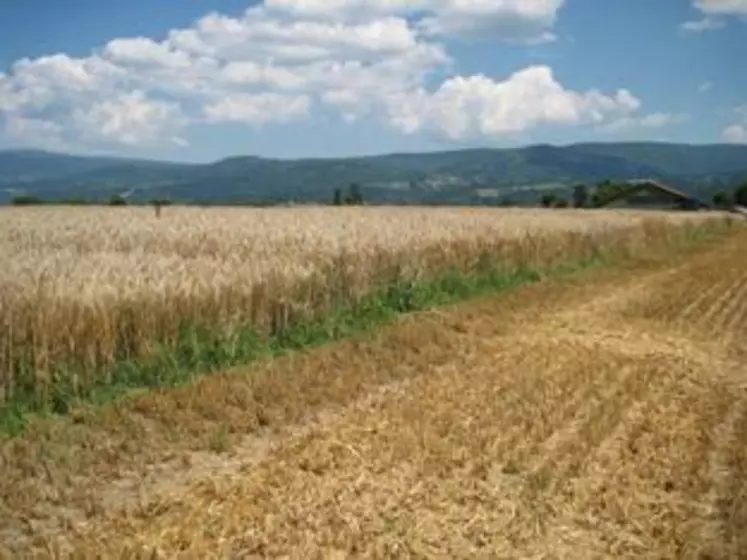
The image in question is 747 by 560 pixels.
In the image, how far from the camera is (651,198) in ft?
333

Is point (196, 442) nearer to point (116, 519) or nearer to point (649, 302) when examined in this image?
point (116, 519)

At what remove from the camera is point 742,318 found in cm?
2144

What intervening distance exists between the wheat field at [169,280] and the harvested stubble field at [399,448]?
0.33 ft

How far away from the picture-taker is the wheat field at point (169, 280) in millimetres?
11406

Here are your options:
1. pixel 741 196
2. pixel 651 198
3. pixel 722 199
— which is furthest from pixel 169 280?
pixel 722 199

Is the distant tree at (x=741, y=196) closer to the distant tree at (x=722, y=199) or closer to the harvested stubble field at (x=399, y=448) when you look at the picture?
the distant tree at (x=722, y=199)

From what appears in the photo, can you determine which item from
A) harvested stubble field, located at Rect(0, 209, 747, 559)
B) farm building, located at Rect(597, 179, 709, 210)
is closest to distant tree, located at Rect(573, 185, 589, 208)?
farm building, located at Rect(597, 179, 709, 210)

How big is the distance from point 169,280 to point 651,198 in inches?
3662

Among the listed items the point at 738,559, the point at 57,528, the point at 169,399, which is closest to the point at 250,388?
the point at 169,399

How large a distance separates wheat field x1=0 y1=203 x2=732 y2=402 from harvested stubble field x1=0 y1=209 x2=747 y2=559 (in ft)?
0.33

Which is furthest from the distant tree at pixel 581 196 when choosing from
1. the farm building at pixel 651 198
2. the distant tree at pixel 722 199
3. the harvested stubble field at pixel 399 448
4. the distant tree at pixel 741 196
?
the harvested stubble field at pixel 399 448

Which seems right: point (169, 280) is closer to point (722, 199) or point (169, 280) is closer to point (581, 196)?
point (581, 196)

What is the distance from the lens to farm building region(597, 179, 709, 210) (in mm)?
96375

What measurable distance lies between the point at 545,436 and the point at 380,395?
2.57 metres
